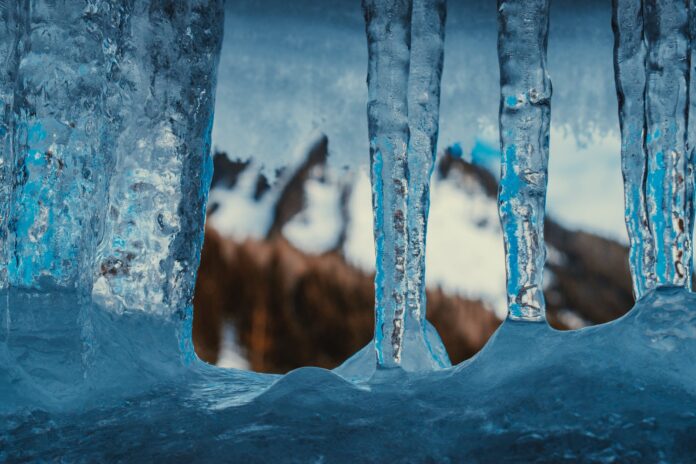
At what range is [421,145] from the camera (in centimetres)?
181

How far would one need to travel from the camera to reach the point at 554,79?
3971 mm

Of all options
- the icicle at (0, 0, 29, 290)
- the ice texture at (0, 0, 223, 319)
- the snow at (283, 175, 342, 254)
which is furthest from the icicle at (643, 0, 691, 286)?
the snow at (283, 175, 342, 254)

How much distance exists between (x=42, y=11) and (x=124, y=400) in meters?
0.56

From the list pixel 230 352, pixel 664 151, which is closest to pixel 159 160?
pixel 664 151

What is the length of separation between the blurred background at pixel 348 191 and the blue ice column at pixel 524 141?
7.66ft

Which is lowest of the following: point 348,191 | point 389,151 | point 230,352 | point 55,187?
point 230,352

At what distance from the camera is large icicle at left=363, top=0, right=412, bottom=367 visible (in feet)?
4.90

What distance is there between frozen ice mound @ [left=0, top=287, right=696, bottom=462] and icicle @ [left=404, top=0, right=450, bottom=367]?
1.56 feet

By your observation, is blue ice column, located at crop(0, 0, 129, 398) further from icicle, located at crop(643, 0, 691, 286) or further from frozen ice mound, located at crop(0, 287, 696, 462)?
icicle, located at crop(643, 0, 691, 286)

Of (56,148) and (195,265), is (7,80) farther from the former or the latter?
(195,265)

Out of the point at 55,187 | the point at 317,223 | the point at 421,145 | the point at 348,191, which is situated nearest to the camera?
the point at 55,187

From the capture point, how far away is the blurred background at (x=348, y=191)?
3.96 meters

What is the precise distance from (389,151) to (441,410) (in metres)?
0.62

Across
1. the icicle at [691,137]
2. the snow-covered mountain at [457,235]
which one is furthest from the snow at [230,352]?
the icicle at [691,137]
